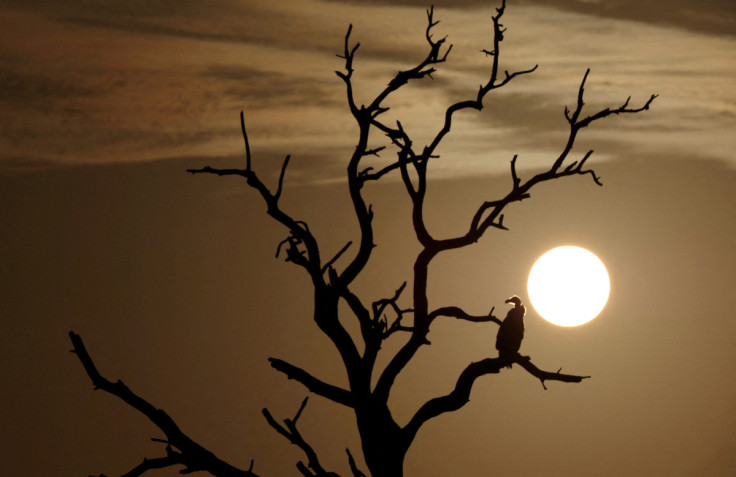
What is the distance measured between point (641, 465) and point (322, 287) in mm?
78734

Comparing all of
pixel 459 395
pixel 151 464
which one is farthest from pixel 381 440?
pixel 151 464

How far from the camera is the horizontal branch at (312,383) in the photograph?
1148 centimetres

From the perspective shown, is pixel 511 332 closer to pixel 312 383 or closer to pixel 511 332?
pixel 511 332

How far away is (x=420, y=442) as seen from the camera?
9000 cm

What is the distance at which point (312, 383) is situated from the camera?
37.9 ft

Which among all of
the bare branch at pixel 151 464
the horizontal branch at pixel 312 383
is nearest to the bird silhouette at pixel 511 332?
the horizontal branch at pixel 312 383

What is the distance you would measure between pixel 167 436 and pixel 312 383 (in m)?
1.37

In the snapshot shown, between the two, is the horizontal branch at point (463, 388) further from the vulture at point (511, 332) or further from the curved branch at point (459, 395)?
the vulture at point (511, 332)

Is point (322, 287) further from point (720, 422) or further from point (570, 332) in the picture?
point (720, 422)

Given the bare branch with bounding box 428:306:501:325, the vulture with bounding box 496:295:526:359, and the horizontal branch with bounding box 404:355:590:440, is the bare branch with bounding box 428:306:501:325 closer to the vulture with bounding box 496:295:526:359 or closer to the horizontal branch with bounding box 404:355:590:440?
the horizontal branch with bounding box 404:355:590:440

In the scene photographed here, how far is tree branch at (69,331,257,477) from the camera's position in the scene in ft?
35.4

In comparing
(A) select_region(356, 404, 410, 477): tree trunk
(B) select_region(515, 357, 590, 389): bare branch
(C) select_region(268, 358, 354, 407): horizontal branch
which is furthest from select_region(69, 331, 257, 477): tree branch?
(B) select_region(515, 357, 590, 389): bare branch

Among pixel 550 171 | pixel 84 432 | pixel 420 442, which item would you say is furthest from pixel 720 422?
pixel 550 171

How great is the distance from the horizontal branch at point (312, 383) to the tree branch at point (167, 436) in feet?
3.19
